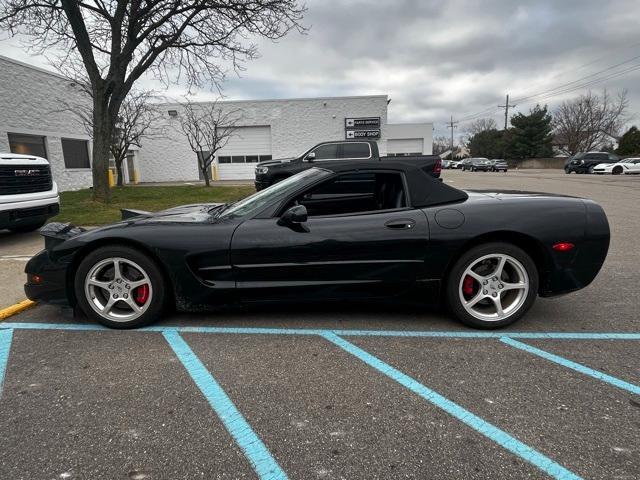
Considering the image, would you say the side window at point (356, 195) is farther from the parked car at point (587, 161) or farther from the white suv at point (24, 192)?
the parked car at point (587, 161)

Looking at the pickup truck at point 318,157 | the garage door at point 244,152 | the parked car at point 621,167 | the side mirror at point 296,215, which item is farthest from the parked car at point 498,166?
the side mirror at point 296,215

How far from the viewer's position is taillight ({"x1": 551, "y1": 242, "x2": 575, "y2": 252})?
321 cm

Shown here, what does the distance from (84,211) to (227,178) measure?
70.6ft

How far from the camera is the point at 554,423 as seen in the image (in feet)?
6.97

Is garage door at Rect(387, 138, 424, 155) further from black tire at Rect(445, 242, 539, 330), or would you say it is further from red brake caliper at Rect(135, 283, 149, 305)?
red brake caliper at Rect(135, 283, 149, 305)

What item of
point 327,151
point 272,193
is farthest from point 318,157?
point 272,193

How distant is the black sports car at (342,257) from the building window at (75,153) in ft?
60.0

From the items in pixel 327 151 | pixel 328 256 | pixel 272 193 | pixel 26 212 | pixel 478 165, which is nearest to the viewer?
pixel 328 256

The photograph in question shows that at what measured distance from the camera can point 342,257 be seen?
10.4 ft

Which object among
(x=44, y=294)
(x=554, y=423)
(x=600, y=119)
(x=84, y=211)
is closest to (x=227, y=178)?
(x=84, y=211)

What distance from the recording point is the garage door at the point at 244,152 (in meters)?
30.7

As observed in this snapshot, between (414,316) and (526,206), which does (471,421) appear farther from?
(526,206)

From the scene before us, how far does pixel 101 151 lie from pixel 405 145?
3857 cm

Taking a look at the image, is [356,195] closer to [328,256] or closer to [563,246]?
[328,256]
